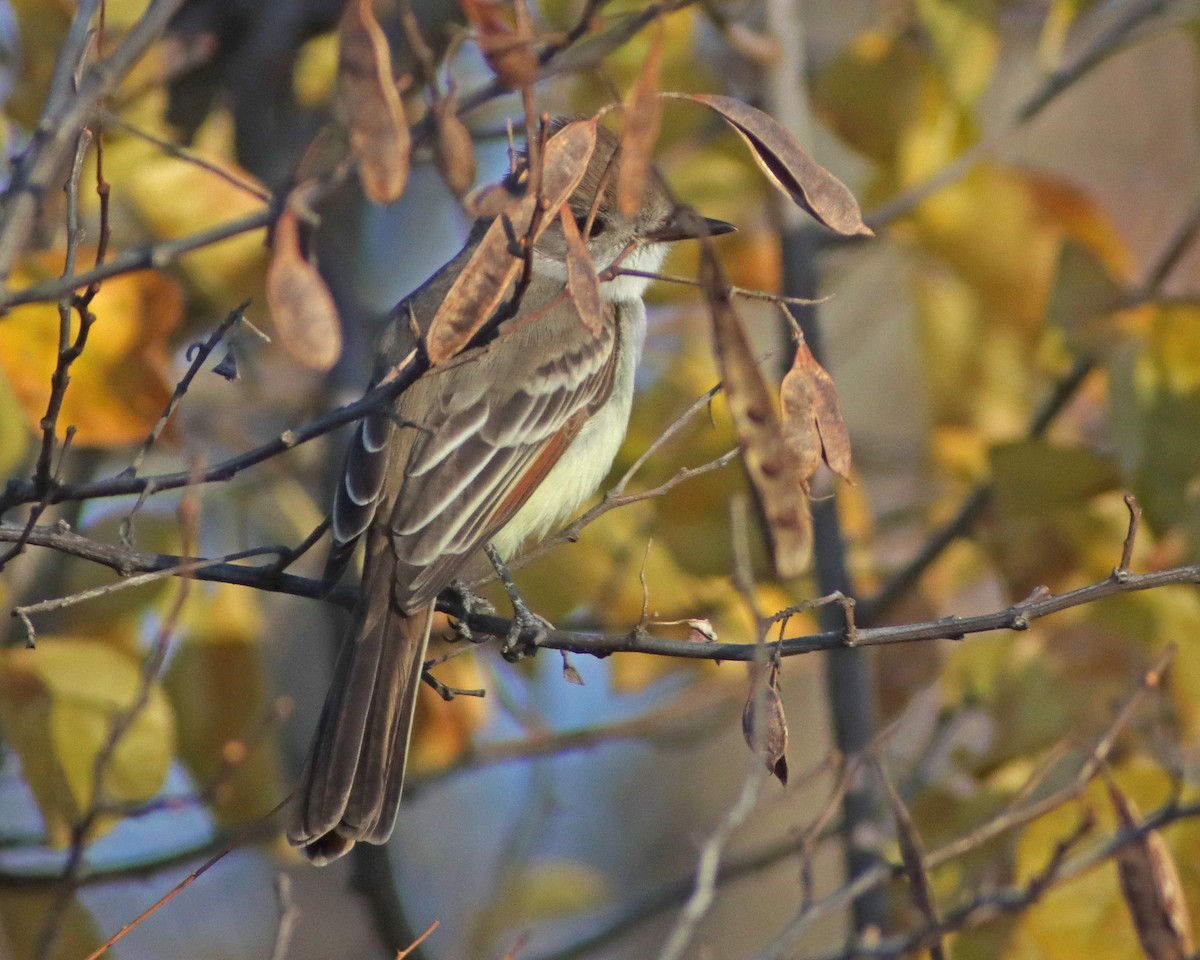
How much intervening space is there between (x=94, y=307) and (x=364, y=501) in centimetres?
69

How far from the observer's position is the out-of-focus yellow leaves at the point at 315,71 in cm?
427

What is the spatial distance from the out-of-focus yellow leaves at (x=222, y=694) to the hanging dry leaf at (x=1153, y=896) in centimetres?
202

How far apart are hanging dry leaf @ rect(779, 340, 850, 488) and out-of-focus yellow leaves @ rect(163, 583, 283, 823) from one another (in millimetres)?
1959

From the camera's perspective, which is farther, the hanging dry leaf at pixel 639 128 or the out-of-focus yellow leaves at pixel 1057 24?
the out-of-focus yellow leaves at pixel 1057 24

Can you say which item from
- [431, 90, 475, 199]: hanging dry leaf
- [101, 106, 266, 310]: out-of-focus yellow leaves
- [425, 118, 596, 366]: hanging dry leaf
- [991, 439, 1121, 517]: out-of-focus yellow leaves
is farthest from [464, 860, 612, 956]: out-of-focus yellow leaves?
[431, 90, 475, 199]: hanging dry leaf

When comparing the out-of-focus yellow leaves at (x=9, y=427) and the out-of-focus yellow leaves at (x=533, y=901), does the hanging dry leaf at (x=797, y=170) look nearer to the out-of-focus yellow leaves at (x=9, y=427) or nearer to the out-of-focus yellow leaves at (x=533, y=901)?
the out-of-focus yellow leaves at (x=9, y=427)

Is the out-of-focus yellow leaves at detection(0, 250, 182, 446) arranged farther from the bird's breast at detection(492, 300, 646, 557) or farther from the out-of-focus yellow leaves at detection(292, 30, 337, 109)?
the out-of-focus yellow leaves at detection(292, 30, 337, 109)

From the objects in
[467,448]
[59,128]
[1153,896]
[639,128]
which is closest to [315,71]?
[467,448]

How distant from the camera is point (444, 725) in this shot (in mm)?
4020

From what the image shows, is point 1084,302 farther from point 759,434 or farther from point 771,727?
point 759,434

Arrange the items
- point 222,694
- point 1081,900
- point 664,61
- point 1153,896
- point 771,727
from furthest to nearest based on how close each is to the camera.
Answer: point 664,61, point 222,694, point 1081,900, point 1153,896, point 771,727

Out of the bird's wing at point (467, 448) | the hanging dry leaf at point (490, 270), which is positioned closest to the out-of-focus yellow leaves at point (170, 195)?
the bird's wing at point (467, 448)

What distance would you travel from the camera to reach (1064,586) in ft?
12.3

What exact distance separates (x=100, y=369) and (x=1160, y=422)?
2.39 meters
